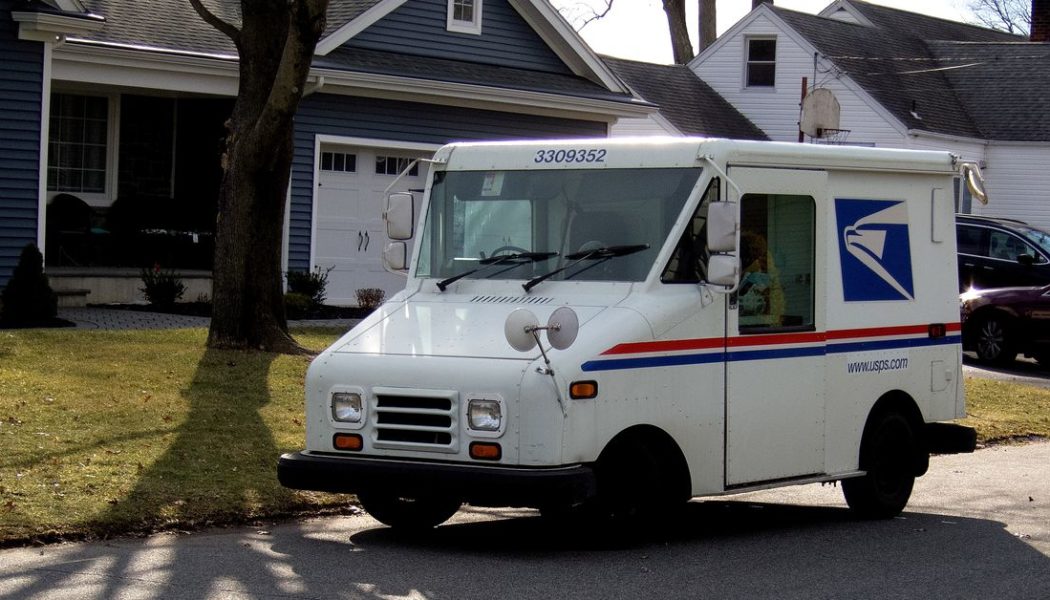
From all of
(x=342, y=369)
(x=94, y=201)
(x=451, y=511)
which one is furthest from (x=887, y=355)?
→ (x=94, y=201)

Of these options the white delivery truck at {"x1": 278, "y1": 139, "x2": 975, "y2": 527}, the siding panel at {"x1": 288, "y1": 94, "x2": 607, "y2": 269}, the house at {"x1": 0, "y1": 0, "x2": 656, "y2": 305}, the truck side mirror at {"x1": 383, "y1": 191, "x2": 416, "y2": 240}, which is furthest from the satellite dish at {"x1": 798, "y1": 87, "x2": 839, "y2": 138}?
the truck side mirror at {"x1": 383, "y1": 191, "x2": 416, "y2": 240}

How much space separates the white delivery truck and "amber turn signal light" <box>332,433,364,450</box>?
0.02 metres

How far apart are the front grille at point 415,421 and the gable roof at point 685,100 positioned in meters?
26.6

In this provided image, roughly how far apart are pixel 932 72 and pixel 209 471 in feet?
111

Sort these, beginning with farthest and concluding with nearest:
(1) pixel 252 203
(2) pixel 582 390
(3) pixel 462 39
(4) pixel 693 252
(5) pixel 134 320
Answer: (3) pixel 462 39, (5) pixel 134 320, (1) pixel 252 203, (4) pixel 693 252, (2) pixel 582 390

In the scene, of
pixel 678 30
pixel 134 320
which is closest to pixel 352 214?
pixel 134 320

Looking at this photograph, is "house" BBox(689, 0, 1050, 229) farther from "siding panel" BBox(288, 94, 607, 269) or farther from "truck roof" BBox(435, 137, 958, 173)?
"truck roof" BBox(435, 137, 958, 173)

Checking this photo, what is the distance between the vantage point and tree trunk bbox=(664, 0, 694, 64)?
149 ft

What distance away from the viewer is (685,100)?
1449 inches

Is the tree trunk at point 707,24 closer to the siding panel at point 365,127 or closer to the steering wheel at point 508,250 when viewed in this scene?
the siding panel at point 365,127

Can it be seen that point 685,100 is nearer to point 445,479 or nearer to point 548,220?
point 548,220

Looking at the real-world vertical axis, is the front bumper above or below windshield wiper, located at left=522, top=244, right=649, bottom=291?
below

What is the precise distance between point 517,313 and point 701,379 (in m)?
1.37

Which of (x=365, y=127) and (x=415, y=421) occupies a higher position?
(x=365, y=127)
